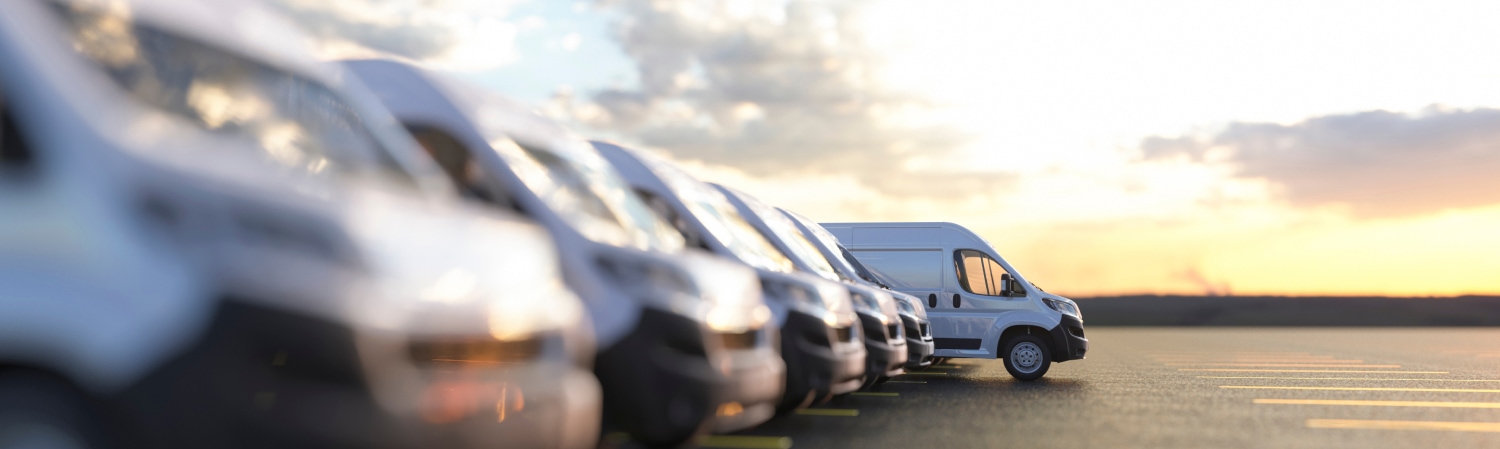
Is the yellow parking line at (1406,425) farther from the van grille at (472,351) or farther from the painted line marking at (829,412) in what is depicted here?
the van grille at (472,351)

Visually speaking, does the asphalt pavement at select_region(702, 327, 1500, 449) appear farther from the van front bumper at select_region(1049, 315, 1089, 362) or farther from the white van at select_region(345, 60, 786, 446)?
the white van at select_region(345, 60, 786, 446)

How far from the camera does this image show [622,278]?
19.1 feet

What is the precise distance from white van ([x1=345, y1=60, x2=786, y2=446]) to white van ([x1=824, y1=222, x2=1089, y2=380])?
9.00 m

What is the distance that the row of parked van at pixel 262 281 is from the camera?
10.2 ft

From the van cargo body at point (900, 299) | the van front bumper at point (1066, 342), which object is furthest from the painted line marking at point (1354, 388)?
the van cargo body at point (900, 299)

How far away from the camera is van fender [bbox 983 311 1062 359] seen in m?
14.9

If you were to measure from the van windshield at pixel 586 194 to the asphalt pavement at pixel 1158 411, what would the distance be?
1.56 metres

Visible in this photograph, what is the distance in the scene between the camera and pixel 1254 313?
80875 mm

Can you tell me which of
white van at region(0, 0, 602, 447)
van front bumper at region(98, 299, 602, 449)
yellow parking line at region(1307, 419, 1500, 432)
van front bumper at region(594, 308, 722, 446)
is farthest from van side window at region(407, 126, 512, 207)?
yellow parking line at region(1307, 419, 1500, 432)

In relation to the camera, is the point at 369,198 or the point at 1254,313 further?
the point at 1254,313

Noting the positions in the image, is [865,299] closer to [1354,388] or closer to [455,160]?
[455,160]

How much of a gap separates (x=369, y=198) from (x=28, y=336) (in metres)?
1.08

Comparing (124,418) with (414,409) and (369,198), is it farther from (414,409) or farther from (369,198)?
(369,198)

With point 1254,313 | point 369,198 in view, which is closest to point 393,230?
point 369,198
